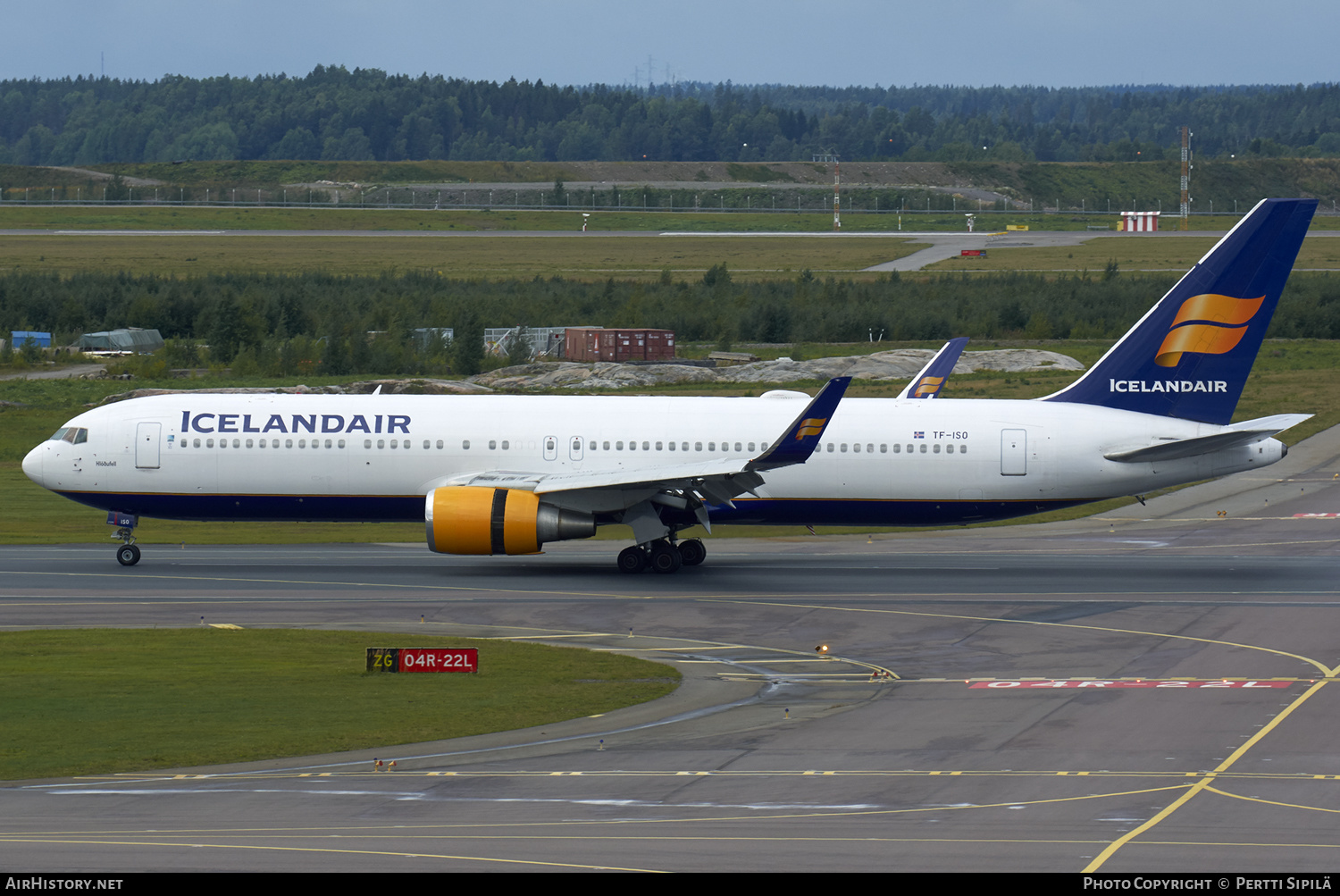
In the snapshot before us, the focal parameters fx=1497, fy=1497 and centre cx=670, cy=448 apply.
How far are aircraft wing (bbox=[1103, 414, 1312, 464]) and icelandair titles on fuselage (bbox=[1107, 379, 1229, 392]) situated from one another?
1596 mm

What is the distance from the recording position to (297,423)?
4069 centimetres

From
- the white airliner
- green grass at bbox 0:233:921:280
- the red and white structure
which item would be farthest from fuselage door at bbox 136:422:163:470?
the red and white structure

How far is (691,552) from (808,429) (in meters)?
6.69

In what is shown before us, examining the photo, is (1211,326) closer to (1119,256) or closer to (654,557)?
(654,557)

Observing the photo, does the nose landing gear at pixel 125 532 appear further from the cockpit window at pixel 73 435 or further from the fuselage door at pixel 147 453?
the cockpit window at pixel 73 435


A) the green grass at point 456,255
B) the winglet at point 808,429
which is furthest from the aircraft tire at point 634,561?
the green grass at point 456,255

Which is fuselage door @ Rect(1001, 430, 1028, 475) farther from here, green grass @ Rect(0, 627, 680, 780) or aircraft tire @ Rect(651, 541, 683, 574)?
green grass @ Rect(0, 627, 680, 780)

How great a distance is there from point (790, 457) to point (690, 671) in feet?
30.1

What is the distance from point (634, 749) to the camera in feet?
74.2

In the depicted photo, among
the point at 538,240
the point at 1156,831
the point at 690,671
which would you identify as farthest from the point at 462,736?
the point at 538,240

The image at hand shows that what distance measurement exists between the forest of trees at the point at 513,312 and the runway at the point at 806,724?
41126mm

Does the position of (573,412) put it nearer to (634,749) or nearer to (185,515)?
(185,515)

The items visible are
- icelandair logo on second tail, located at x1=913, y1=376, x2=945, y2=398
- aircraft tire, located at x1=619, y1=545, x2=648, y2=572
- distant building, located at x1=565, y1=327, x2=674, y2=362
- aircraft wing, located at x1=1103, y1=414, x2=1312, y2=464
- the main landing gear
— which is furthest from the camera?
distant building, located at x1=565, y1=327, x2=674, y2=362

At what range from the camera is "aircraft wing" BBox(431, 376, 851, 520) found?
36.3 m
